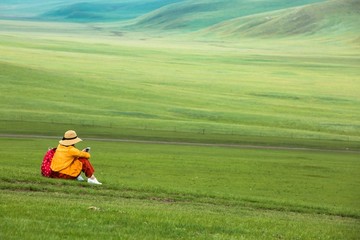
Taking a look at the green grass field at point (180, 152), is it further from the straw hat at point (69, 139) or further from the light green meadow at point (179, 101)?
the straw hat at point (69, 139)

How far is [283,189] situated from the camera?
26.2 m

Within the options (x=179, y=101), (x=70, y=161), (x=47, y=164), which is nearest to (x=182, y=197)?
(x=70, y=161)

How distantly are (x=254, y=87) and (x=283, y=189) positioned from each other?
71231 mm

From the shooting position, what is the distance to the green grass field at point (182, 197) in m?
13.5

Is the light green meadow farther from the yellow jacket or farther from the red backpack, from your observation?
the yellow jacket

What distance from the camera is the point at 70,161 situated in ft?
66.3

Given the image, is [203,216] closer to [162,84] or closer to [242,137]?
[242,137]

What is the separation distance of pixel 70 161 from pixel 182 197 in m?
2.93

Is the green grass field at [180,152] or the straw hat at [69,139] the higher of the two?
the straw hat at [69,139]

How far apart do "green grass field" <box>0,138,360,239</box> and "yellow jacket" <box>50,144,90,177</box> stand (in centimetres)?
56

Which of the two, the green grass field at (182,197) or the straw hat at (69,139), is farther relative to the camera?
the straw hat at (69,139)

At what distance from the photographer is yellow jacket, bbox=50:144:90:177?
19903 millimetres

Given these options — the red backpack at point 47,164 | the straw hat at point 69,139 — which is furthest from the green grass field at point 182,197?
the straw hat at point 69,139

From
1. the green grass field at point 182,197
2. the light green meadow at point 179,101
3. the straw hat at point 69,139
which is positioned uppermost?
the straw hat at point 69,139
